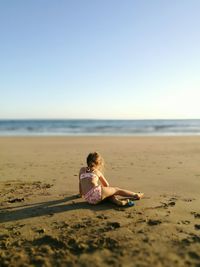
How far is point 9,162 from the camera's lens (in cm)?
1112

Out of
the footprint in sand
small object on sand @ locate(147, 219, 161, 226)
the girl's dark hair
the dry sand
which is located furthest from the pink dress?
the footprint in sand

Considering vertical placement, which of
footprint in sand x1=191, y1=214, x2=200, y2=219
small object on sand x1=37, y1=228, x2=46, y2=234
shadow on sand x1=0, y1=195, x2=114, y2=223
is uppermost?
footprint in sand x1=191, y1=214, x2=200, y2=219

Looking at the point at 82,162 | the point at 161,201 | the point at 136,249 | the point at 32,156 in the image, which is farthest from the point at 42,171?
the point at 136,249

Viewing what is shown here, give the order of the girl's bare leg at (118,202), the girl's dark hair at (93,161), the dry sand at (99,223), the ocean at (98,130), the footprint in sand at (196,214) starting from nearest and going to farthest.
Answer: the dry sand at (99,223), the footprint in sand at (196,214), the girl's bare leg at (118,202), the girl's dark hair at (93,161), the ocean at (98,130)

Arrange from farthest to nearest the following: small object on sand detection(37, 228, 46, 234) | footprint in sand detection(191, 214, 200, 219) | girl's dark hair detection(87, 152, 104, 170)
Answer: girl's dark hair detection(87, 152, 104, 170) < footprint in sand detection(191, 214, 200, 219) < small object on sand detection(37, 228, 46, 234)

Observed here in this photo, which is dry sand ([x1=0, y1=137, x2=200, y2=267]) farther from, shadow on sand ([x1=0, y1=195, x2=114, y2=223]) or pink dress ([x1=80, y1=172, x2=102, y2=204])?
pink dress ([x1=80, y1=172, x2=102, y2=204])

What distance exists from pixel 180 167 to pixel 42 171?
397cm

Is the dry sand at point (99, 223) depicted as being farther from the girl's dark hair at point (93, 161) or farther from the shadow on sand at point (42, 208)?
the girl's dark hair at point (93, 161)

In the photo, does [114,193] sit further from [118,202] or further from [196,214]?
[196,214]

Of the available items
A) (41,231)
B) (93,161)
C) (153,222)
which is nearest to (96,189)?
(93,161)

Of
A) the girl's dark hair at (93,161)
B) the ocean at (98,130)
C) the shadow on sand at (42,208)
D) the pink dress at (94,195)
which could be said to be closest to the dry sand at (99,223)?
the shadow on sand at (42,208)

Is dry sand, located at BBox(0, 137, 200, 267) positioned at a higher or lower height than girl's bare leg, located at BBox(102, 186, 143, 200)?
lower

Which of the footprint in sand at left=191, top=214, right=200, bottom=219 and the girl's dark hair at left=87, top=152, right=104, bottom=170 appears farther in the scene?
the girl's dark hair at left=87, top=152, right=104, bottom=170

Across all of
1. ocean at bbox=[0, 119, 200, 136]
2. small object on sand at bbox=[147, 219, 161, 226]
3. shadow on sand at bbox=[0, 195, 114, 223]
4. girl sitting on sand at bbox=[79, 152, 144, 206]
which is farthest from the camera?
ocean at bbox=[0, 119, 200, 136]
